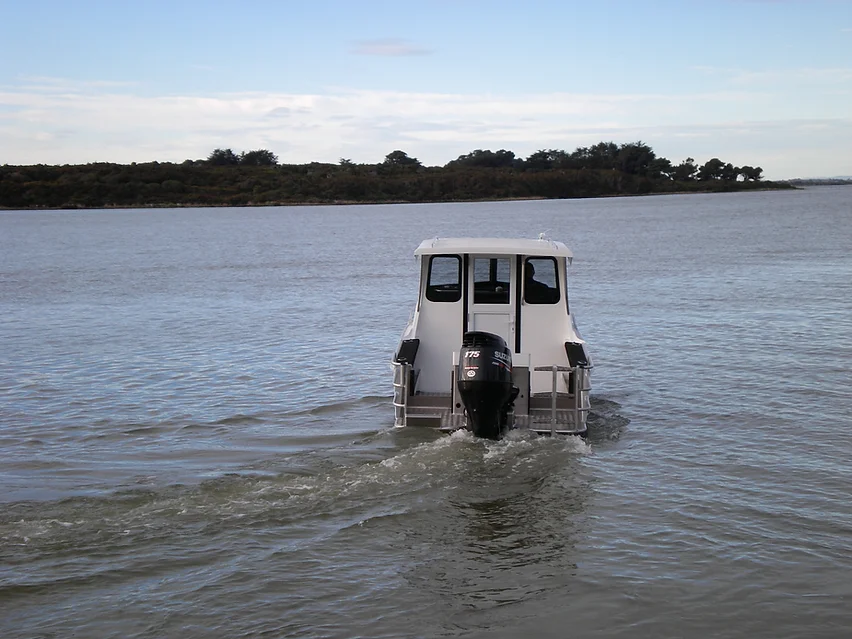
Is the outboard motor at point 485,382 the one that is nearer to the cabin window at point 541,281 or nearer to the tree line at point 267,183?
the cabin window at point 541,281

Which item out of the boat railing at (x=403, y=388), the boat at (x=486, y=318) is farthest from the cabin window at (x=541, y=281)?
the boat railing at (x=403, y=388)

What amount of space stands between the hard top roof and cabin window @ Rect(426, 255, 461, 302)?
21 cm

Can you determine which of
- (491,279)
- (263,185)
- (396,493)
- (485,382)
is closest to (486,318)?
(491,279)

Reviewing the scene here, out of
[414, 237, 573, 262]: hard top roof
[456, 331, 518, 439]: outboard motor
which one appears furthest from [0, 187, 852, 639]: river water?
[414, 237, 573, 262]: hard top roof

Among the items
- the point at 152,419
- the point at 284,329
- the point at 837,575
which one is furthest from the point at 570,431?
the point at 284,329

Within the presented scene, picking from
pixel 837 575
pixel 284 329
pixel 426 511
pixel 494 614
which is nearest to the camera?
pixel 494 614

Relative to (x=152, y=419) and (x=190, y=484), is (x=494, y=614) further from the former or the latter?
(x=152, y=419)

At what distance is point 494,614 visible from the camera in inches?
323

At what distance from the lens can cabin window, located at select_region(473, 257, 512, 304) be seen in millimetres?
13875

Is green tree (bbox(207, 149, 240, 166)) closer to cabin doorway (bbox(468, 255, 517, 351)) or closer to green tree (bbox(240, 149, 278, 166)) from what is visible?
green tree (bbox(240, 149, 278, 166))

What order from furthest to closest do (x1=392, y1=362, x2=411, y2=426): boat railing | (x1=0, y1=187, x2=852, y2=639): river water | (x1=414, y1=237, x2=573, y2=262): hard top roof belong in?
(x1=414, y1=237, x2=573, y2=262): hard top roof → (x1=392, y1=362, x2=411, y2=426): boat railing → (x1=0, y1=187, x2=852, y2=639): river water

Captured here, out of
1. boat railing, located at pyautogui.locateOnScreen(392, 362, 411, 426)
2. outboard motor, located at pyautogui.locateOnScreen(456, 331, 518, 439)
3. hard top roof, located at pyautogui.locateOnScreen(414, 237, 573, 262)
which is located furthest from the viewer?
hard top roof, located at pyautogui.locateOnScreen(414, 237, 573, 262)

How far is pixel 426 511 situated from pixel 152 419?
5.92 meters

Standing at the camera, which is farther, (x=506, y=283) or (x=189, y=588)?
(x=506, y=283)
